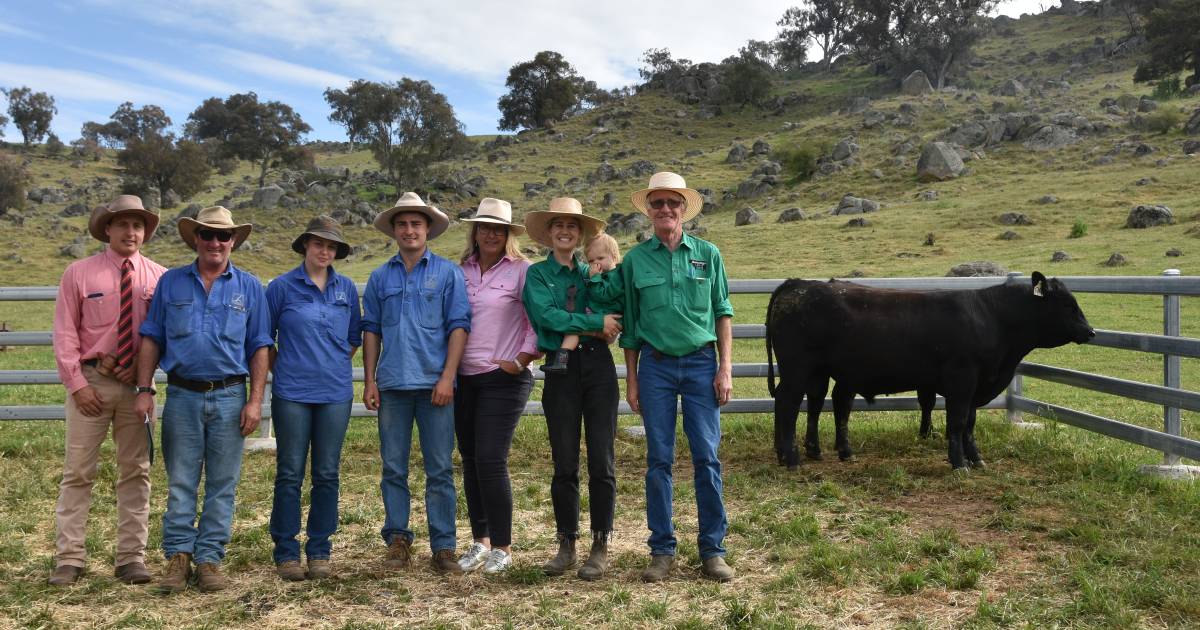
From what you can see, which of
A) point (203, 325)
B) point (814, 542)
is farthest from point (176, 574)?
point (814, 542)

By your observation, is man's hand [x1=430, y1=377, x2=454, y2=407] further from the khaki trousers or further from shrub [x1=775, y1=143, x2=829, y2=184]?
shrub [x1=775, y1=143, x2=829, y2=184]

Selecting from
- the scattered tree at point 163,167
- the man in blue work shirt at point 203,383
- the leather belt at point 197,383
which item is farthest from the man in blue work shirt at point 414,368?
the scattered tree at point 163,167

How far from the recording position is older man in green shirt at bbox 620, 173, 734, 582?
482 cm

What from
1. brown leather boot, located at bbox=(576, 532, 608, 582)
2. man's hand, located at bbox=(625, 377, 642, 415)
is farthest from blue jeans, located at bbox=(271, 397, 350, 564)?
man's hand, located at bbox=(625, 377, 642, 415)

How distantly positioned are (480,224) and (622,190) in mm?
43641

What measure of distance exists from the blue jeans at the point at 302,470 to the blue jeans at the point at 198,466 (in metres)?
0.25

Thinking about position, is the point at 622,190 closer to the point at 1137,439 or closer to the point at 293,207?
the point at 293,207

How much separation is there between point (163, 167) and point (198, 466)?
185 ft

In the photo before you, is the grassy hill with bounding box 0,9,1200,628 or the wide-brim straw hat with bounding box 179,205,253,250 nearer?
the grassy hill with bounding box 0,9,1200,628

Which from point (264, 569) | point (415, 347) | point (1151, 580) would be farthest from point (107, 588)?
point (1151, 580)

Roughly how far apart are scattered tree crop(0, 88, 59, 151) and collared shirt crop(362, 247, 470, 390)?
9078 centimetres

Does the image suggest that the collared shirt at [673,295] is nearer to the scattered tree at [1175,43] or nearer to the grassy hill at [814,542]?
the grassy hill at [814,542]

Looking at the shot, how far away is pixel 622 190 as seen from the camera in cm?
4819

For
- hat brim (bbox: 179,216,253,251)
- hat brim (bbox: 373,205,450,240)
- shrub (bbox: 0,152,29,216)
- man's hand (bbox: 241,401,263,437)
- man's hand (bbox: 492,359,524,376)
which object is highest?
shrub (bbox: 0,152,29,216)
